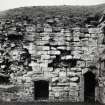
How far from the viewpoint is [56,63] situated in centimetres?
909

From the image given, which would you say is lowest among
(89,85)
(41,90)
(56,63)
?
(41,90)

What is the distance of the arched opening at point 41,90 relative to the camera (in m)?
9.38

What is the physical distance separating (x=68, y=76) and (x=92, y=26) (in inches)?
92.6

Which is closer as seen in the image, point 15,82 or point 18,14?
point 15,82

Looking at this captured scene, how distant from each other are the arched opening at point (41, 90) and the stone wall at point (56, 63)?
0.32m

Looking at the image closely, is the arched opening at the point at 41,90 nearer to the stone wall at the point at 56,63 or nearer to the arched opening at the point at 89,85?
the stone wall at the point at 56,63

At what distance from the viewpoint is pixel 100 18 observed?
29.9ft

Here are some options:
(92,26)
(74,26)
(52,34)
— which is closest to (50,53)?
(52,34)

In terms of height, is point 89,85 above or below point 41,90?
above

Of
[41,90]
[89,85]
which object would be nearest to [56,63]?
[41,90]

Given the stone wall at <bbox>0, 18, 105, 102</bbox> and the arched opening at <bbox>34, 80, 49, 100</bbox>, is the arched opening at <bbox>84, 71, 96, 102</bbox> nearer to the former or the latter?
the stone wall at <bbox>0, 18, 105, 102</bbox>

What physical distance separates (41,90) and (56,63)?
4.91 ft

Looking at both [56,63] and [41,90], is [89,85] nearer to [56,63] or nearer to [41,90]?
[56,63]

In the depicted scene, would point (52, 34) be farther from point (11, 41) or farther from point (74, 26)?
point (11, 41)
